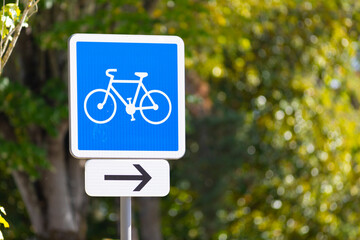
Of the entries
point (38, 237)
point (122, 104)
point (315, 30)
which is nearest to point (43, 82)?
point (38, 237)

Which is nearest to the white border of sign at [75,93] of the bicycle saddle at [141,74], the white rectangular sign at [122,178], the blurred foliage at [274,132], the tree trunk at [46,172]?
the white rectangular sign at [122,178]

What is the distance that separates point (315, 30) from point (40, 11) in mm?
6171

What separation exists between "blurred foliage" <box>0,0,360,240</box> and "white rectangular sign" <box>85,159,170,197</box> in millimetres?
10698

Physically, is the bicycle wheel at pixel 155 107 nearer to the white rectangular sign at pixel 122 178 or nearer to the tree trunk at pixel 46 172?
the white rectangular sign at pixel 122 178

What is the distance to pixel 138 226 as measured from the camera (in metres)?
20.8

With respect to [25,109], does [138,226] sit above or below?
below

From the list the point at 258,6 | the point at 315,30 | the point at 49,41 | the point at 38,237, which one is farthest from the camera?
the point at 315,30

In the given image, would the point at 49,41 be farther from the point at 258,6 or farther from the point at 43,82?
the point at 258,6

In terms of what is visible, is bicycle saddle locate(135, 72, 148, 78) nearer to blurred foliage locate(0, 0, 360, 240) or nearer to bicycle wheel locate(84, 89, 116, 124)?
bicycle wheel locate(84, 89, 116, 124)

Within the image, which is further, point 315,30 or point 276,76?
point 276,76

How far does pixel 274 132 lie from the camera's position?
19.4 metres

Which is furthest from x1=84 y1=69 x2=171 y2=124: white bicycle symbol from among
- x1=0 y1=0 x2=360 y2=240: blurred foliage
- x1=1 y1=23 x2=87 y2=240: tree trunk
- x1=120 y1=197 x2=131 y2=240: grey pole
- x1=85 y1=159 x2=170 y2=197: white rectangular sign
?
x1=0 y1=0 x2=360 y2=240: blurred foliage

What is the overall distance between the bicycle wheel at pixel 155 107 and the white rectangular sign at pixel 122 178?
0.64ft

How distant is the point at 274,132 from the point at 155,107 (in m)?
15.1
